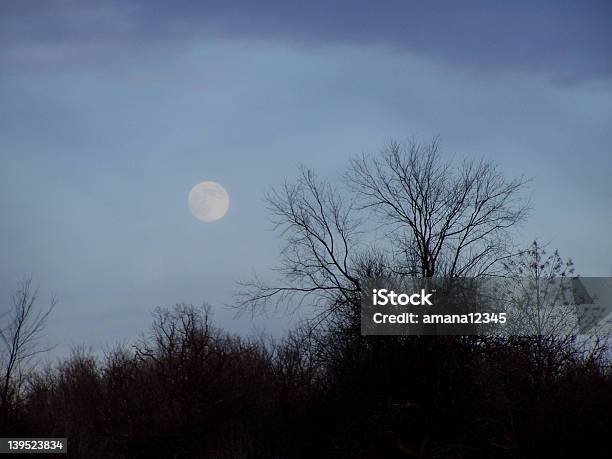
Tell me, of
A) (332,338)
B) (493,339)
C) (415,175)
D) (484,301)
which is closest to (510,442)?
(493,339)

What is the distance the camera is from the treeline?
1903cm

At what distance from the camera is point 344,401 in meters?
25.7

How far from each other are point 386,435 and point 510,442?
524 cm

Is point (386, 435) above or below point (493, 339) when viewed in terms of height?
below

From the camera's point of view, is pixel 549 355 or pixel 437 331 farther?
pixel 437 331

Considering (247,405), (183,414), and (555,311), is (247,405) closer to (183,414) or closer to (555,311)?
(183,414)

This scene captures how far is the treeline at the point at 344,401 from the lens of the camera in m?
19.0

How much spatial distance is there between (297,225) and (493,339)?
1129cm

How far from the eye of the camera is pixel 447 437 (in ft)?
77.4

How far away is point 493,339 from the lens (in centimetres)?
2395

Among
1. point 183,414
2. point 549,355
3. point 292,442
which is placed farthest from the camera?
point 183,414

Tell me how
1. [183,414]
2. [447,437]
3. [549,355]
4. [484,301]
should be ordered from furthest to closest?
1. [183,414]
2. [484,301]
3. [447,437]
4. [549,355]

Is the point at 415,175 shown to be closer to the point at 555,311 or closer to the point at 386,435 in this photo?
the point at 555,311

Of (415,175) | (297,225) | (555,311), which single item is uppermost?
(415,175)
